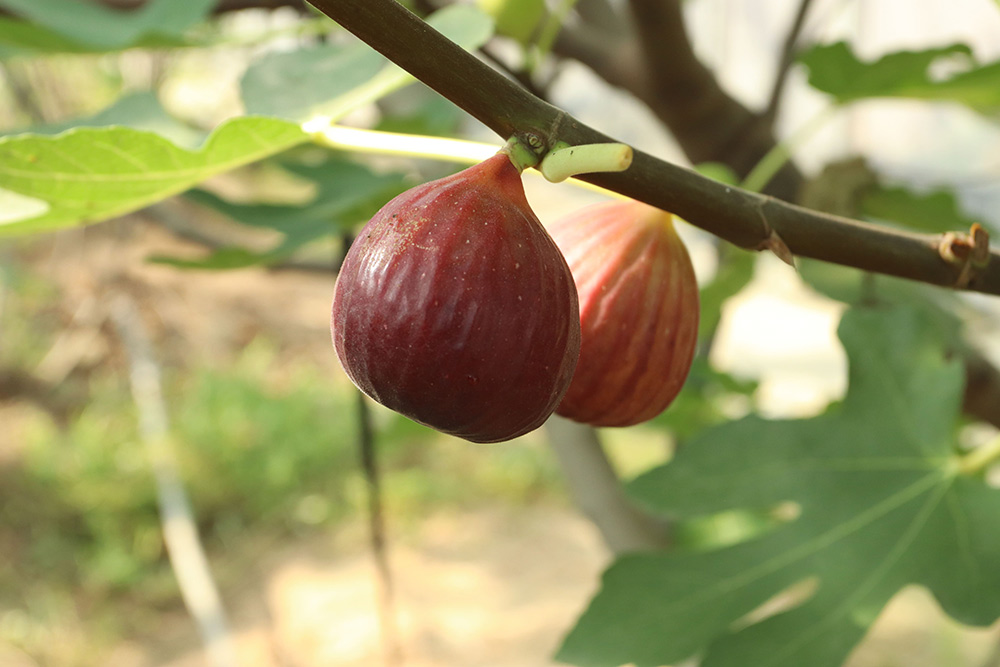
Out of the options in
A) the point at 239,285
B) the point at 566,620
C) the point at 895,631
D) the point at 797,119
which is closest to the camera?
the point at 895,631

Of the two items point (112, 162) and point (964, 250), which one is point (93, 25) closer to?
point (112, 162)

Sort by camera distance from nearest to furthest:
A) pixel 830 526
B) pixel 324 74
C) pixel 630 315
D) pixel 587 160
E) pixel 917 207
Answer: pixel 587 160
pixel 630 315
pixel 324 74
pixel 830 526
pixel 917 207

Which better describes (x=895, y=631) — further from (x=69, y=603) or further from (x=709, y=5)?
(x=709, y=5)

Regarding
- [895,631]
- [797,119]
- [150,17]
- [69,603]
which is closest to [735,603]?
[150,17]

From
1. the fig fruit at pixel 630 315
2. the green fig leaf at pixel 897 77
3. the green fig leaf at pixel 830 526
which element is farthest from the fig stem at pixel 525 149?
the green fig leaf at pixel 897 77

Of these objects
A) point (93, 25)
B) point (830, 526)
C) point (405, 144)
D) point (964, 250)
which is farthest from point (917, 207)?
point (93, 25)

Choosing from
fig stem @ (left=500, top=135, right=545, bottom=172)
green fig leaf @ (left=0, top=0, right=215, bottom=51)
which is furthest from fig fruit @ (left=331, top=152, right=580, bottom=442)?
green fig leaf @ (left=0, top=0, right=215, bottom=51)

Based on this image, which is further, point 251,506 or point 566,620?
point 251,506
